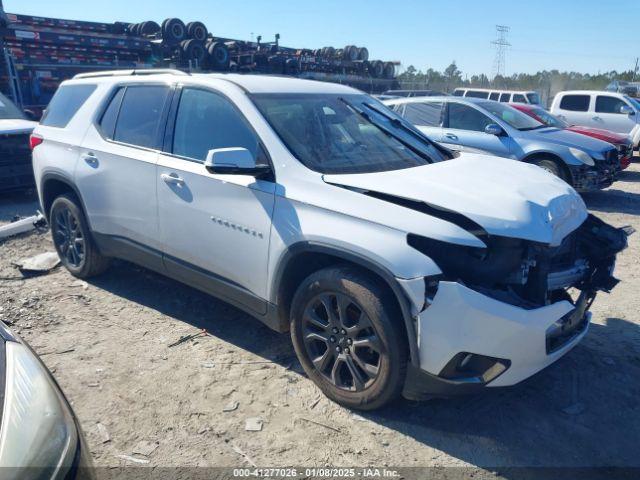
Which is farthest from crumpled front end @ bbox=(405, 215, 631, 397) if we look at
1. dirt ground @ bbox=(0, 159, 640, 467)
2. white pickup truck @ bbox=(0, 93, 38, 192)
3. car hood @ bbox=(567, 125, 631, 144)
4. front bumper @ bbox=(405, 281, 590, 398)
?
car hood @ bbox=(567, 125, 631, 144)

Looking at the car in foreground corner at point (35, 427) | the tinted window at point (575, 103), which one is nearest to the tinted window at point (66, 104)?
the car in foreground corner at point (35, 427)

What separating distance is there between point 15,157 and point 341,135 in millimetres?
6255

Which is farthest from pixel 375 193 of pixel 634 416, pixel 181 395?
pixel 634 416

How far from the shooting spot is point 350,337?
9.61 feet

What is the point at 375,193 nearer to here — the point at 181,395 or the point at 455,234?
the point at 455,234

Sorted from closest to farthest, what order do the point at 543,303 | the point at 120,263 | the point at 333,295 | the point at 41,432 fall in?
the point at 41,432, the point at 543,303, the point at 333,295, the point at 120,263

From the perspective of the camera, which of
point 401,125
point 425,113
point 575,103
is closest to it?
point 401,125

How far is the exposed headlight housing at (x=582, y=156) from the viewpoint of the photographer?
8.34 meters

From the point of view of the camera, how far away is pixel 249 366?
3547 millimetres

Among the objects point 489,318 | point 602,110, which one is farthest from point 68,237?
point 602,110

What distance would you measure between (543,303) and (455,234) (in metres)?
0.68

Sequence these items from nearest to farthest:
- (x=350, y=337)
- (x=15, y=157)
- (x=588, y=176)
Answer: (x=350, y=337) < (x=15, y=157) < (x=588, y=176)

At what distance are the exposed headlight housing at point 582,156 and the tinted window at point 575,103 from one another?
762 centimetres

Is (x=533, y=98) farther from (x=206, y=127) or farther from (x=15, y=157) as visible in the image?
(x=206, y=127)
